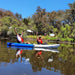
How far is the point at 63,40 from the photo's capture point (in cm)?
3400

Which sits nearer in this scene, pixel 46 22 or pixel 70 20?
pixel 70 20

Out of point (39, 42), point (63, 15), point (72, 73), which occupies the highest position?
point (63, 15)

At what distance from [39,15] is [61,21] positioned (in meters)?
9.96

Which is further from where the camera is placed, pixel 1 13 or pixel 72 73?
pixel 1 13

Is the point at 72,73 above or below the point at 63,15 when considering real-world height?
below

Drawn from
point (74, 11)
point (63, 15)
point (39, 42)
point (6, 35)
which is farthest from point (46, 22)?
point (39, 42)

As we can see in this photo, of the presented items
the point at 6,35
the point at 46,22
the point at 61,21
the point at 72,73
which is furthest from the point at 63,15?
the point at 72,73

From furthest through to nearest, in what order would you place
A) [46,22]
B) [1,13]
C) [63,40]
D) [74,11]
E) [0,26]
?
[1,13], [46,22], [0,26], [74,11], [63,40]

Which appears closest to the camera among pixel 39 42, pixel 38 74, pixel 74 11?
pixel 38 74

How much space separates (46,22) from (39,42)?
3383 cm

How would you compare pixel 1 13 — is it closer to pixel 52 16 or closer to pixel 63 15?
pixel 52 16

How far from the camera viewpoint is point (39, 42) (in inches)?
706

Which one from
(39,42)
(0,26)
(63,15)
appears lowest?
(39,42)

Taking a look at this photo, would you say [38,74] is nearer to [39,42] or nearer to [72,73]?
[72,73]
